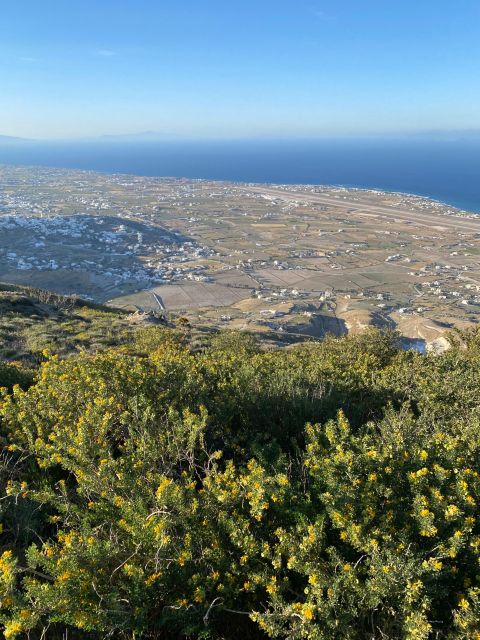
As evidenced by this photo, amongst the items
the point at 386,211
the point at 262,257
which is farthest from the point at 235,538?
the point at 386,211

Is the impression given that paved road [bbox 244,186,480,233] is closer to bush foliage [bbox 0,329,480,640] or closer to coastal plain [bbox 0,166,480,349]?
coastal plain [bbox 0,166,480,349]

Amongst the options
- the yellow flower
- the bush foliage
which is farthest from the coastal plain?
the yellow flower

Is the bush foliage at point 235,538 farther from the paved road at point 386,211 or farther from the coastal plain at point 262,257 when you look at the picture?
the paved road at point 386,211

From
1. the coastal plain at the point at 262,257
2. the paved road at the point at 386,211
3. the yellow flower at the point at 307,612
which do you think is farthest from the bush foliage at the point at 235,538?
the paved road at the point at 386,211

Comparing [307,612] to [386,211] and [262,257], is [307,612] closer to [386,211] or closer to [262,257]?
[262,257]

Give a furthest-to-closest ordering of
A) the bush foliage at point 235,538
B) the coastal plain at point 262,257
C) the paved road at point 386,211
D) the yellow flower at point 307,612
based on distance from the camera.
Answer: the paved road at point 386,211 < the coastal plain at point 262,257 < the bush foliage at point 235,538 < the yellow flower at point 307,612
